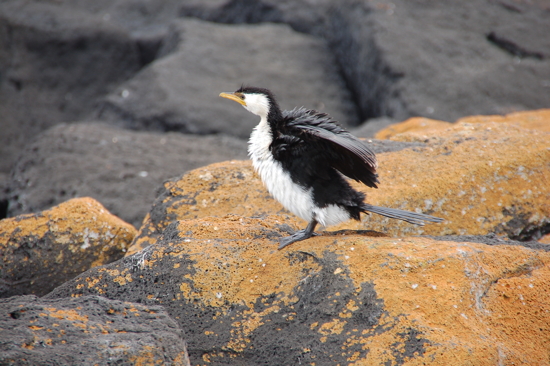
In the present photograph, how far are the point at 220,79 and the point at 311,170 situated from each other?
656 cm

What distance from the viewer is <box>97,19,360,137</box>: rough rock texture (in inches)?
360

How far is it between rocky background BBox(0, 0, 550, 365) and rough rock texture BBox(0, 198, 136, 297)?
0.05 ft

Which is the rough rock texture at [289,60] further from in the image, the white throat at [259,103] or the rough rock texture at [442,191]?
the white throat at [259,103]

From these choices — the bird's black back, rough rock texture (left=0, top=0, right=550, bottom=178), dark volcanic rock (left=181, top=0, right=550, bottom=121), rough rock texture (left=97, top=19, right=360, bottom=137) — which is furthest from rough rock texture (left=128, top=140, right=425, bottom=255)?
dark volcanic rock (left=181, top=0, right=550, bottom=121)

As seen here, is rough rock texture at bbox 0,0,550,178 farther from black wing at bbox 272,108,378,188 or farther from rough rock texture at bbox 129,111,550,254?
black wing at bbox 272,108,378,188

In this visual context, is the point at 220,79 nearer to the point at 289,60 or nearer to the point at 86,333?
the point at 289,60

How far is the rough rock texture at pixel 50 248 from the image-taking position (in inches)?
169

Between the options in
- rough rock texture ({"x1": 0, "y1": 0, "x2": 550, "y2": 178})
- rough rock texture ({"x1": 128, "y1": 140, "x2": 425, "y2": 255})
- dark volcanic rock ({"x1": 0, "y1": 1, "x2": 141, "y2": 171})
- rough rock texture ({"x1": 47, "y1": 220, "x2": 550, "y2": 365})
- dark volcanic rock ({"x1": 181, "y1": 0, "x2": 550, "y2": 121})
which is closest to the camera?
rough rock texture ({"x1": 47, "y1": 220, "x2": 550, "y2": 365})

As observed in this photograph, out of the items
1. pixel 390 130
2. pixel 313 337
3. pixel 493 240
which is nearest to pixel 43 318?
pixel 313 337

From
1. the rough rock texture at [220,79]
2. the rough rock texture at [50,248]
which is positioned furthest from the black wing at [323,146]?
the rough rock texture at [220,79]

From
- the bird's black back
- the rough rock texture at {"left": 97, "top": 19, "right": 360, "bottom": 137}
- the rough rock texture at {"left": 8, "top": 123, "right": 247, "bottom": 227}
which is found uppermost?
the bird's black back

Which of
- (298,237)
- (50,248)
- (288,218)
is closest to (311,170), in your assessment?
(298,237)

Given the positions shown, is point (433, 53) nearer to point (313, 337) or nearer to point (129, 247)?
point (129, 247)

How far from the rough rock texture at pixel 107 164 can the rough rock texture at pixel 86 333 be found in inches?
145
